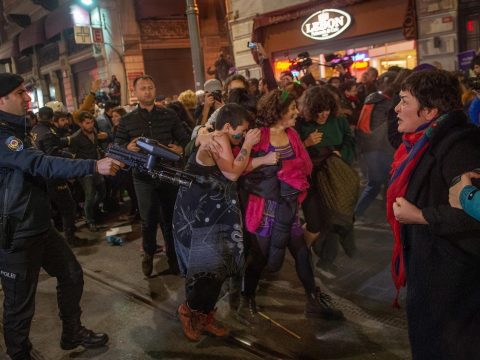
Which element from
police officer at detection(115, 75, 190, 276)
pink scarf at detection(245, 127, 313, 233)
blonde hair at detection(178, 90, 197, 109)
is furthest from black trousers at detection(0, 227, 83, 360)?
blonde hair at detection(178, 90, 197, 109)

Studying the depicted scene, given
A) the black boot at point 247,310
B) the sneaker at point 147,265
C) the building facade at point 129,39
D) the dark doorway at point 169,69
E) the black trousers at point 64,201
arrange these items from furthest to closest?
the dark doorway at point 169,69 → the building facade at point 129,39 → the black trousers at point 64,201 → the sneaker at point 147,265 → the black boot at point 247,310

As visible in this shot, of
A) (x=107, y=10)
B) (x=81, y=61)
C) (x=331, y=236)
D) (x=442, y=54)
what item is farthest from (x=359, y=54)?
(x=81, y=61)

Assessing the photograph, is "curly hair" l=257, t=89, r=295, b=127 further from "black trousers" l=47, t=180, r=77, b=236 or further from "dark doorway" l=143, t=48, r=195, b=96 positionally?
"dark doorway" l=143, t=48, r=195, b=96

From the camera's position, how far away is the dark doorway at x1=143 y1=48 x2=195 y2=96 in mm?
18938

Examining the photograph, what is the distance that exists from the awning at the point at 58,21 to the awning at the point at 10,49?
15.2 ft

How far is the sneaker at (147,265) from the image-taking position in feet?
16.5

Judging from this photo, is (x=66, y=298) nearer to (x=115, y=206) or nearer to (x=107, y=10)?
(x=115, y=206)

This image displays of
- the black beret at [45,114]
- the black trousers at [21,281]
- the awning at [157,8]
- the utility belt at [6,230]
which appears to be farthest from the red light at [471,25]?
the awning at [157,8]

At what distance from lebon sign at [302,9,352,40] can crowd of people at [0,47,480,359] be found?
6.07m

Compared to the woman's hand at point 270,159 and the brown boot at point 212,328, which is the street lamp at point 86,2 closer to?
the woman's hand at point 270,159

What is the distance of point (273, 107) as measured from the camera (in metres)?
3.62

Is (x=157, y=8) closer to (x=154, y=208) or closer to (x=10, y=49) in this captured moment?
(x=10, y=49)

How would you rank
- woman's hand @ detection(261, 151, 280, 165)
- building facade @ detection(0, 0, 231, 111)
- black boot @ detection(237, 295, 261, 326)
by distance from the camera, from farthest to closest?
building facade @ detection(0, 0, 231, 111), black boot @ detection(237, 295, 261, 326), woman's hand @ detection(261, 151, 280, 165)

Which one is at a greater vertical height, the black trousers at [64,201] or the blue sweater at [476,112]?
the blue sweater at [476,112]
